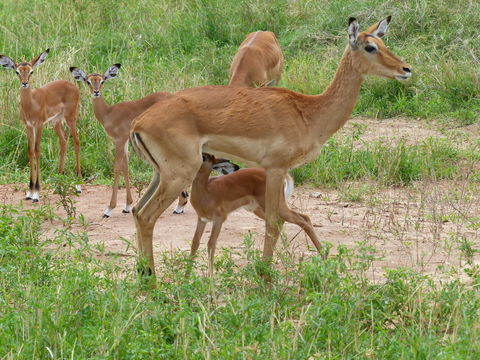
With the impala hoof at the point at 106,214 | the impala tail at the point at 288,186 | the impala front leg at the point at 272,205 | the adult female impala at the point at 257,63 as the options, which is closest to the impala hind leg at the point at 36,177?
the impala hoof at the point at 106,214

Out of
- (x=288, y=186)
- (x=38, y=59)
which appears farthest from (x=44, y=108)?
(x=288, y=186)

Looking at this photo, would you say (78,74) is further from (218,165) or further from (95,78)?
(218,165)

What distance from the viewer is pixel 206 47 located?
40.7ft

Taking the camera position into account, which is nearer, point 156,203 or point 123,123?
point 156,203

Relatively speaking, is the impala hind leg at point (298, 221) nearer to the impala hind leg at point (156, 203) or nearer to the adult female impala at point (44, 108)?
the impala hind leg at point (156, 203)

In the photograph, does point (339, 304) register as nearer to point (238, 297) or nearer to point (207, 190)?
point (238, 297)

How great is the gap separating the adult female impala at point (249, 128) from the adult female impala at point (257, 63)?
100 inches

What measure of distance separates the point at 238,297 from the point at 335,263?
0.66 meters

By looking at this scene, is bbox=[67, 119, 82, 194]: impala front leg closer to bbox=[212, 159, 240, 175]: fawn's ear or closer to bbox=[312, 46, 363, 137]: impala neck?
bbox=[212, 159, 240, 175]: fawn's ear

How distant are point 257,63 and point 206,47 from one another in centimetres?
324

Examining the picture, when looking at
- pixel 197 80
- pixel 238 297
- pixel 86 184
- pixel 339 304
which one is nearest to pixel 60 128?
pixel 86 184

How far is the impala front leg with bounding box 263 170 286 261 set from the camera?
6164mm

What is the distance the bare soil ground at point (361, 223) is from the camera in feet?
21.4

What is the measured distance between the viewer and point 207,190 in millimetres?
6633
